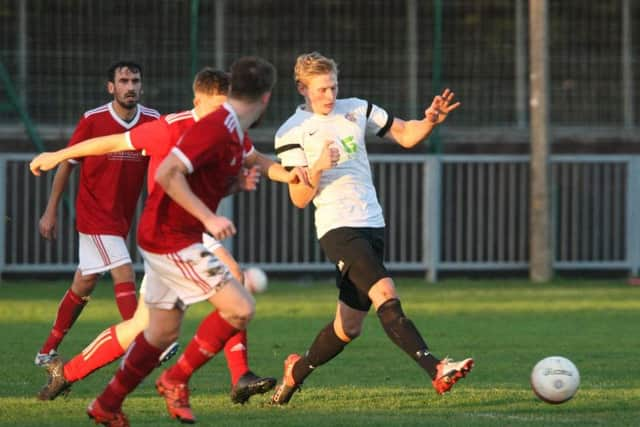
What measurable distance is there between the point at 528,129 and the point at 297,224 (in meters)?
3.60

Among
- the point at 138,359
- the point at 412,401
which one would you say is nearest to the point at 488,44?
the point at 412,401

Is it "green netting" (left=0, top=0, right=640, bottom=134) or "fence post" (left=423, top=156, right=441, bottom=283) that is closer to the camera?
"fence post" (left=423, top=156, right=441, bottom=283)

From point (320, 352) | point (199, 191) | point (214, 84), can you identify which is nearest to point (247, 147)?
point (214, 84)

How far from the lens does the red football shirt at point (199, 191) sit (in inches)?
280

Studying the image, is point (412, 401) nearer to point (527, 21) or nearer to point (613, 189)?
point (613, 189)

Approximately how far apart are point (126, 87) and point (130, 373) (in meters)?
2.92

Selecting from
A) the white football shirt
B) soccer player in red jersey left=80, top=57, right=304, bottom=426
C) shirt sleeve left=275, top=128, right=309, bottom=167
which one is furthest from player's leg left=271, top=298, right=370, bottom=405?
soccer player in red jersey left=80, top=57, right=304, bottom=426

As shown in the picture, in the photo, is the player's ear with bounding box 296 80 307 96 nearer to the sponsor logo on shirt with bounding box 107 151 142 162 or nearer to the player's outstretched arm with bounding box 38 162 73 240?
the sponsor logo on shirt with bounding box 107 151 142 162

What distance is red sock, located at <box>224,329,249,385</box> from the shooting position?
8.58 metres

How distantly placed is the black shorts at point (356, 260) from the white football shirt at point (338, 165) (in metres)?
0.05

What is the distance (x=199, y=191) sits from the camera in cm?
729

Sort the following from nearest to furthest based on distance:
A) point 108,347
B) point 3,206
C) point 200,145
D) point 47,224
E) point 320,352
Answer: point 200,145 < point 108,347 < point 320,352 < point 47,224 < point 3,206

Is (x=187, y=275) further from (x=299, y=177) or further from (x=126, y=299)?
(x=126, y=299)

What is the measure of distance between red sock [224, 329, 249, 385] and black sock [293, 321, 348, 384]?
30cm
